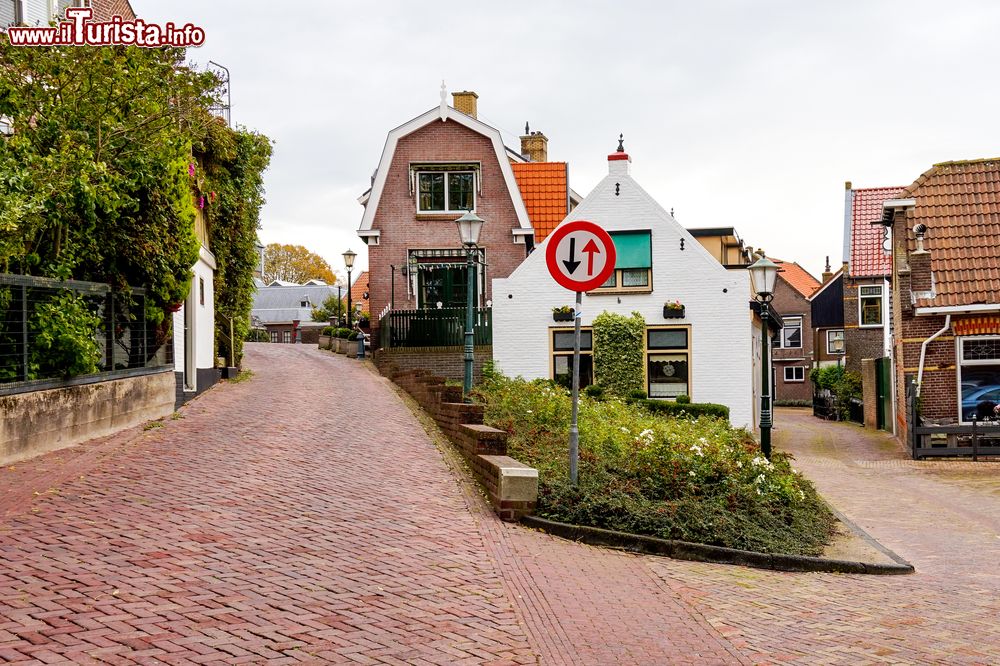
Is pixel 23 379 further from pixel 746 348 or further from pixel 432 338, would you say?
pixel 746 348

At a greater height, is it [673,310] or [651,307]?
[651,307]

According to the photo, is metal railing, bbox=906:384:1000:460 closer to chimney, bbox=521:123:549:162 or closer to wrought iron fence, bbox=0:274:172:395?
wrought iron fence, bbox=0:274:172:395

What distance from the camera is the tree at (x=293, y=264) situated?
303ft

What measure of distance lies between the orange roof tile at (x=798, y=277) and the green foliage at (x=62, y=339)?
5521cm

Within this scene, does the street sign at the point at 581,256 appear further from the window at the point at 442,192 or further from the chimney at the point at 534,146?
the chimney at the point at 534,146

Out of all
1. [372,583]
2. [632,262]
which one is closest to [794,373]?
[632,262]

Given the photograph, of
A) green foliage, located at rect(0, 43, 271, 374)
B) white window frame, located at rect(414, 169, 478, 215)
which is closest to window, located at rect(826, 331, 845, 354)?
white window frame, located at rect(414, 169, 478, 215)

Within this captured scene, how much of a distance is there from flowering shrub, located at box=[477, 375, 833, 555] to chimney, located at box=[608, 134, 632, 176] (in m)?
15.3

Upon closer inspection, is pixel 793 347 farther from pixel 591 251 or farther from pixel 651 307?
pixel 591 251

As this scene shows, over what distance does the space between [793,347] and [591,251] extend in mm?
53793

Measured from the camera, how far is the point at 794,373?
61.6 m

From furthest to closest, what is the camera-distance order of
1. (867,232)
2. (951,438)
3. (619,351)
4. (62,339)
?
(867,232), (619,351), (951,438), (62,339)

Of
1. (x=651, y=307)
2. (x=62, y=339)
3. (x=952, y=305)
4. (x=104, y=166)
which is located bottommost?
(x=62, y=339)

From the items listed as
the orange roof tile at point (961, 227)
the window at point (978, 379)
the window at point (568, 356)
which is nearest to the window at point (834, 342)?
the orange roof tile at point (961, 227)
